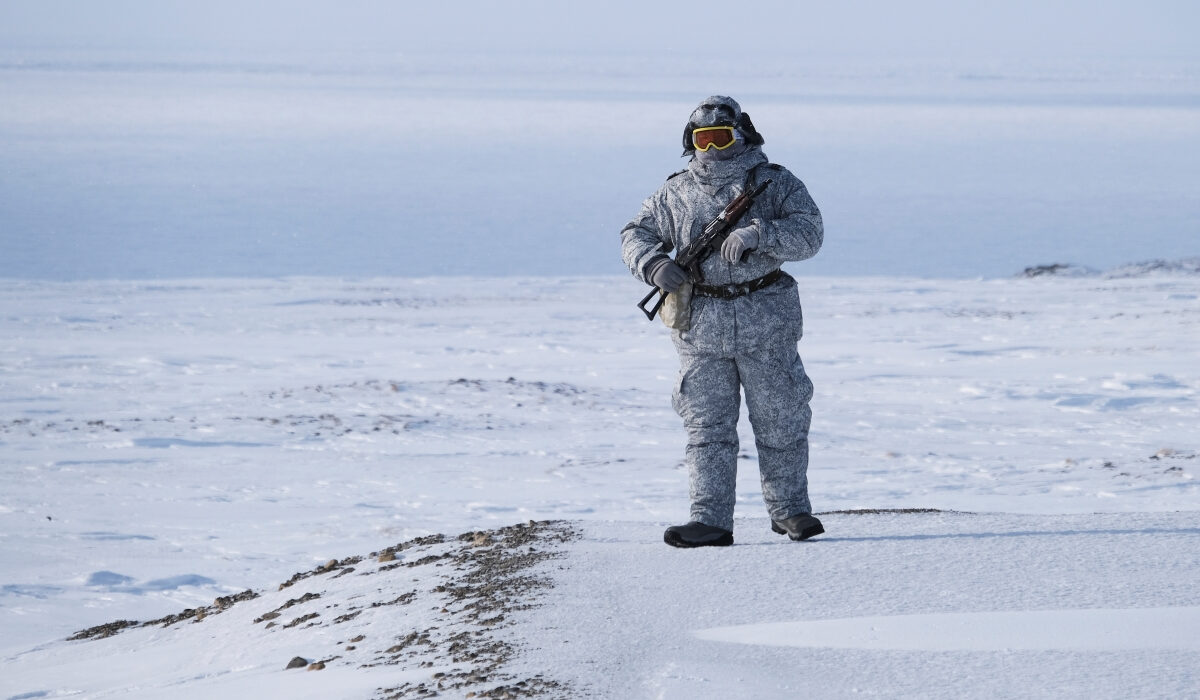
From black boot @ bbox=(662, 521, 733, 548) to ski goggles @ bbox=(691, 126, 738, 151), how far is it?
4.03 ft

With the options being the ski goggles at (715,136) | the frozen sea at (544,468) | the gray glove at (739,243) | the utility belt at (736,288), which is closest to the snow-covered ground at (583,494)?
the frozen sea at (544,468)

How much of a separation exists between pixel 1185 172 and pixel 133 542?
40938 mm

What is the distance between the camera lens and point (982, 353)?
A: 12.0m

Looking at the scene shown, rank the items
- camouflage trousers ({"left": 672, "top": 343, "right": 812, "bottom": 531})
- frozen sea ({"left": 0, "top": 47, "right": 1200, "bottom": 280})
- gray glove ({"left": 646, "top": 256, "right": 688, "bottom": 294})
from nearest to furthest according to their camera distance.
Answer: gray glove ({"left": 646, "top": 256, "right": 688, "bottom": 294}) → camouflage trousers ({"left": 672, "top": 343, "right": 812, "bottom": 531}) → frozen sea ({"left": 0, "top": 47, "right": 1200, "bottom": 280})

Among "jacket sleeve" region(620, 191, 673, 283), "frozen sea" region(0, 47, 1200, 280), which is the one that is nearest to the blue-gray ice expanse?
"frozen sea" region(0, 47, 1200, 280)

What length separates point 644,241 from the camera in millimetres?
4609

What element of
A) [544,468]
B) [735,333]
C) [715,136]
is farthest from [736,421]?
[544,468]

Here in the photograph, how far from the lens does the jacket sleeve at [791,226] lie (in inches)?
171

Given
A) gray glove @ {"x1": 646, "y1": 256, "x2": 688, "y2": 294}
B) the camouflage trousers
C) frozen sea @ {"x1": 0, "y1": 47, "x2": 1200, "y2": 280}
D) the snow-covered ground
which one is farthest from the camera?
frozen sea @ {"x1": 0, "y1": 47, "x2": 1200, "y2": 280}

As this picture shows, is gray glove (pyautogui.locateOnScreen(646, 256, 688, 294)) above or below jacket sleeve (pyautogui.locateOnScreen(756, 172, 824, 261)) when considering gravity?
below

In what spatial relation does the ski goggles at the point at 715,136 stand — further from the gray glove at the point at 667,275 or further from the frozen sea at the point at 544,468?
the frozen sea at the point at 544,468

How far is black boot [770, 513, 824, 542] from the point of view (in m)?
4.55

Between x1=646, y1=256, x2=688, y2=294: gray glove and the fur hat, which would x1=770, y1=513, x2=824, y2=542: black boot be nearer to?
x1=646, y1=256, x2=688, y2=294: gray glove

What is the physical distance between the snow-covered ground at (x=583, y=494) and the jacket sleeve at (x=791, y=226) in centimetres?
95
